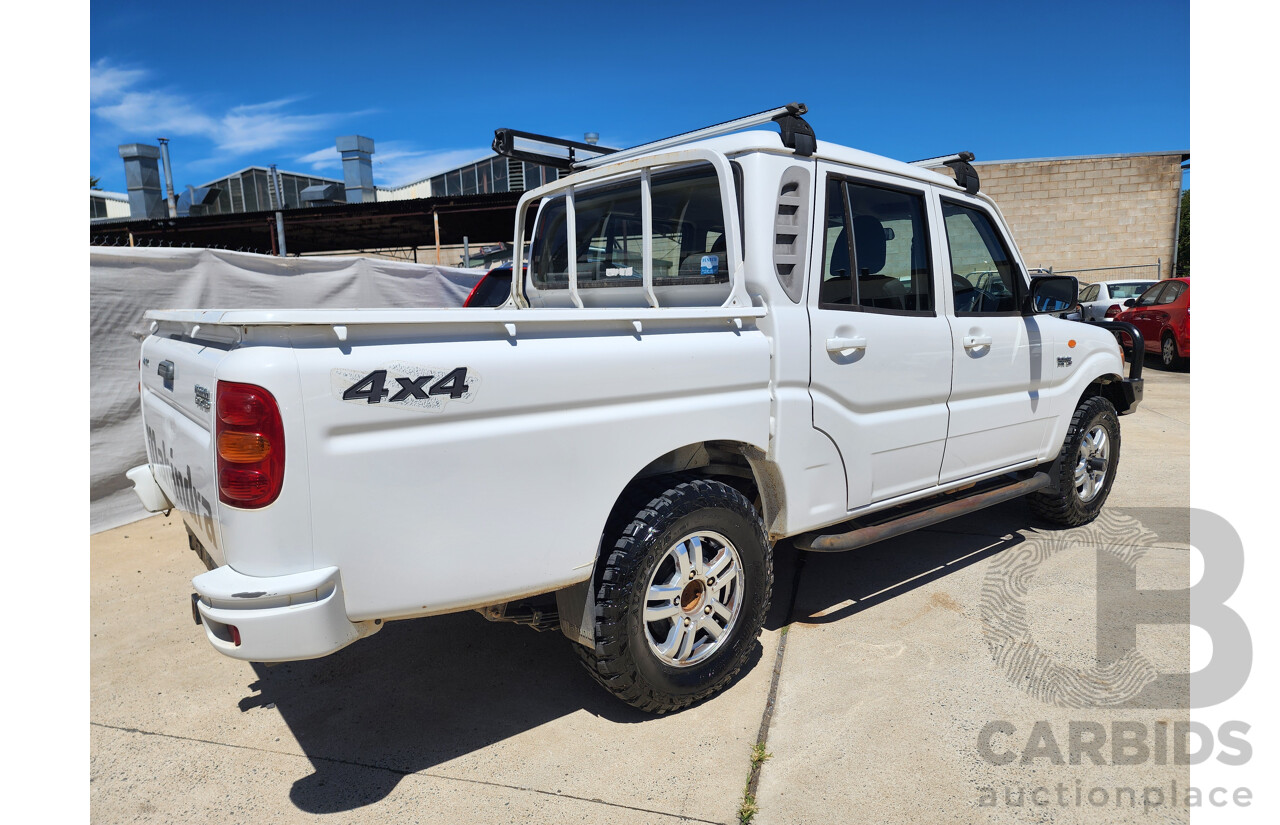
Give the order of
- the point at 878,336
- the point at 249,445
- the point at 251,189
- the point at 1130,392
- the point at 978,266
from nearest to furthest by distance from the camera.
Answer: the point at 249,445, the point at 878,336, the point at 978,266, the point at 1130,392, the point at 251,189

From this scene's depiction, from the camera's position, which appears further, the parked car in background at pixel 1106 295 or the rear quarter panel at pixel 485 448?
the parked car in background at pixel 1106 295

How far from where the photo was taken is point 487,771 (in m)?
2.76

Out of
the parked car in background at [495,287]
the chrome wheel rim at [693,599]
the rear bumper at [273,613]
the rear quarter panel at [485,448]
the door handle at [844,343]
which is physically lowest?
the chrome wheel rim at [693,599]

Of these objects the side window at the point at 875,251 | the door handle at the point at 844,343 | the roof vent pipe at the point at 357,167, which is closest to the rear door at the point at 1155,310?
the side window at the point at 875,251

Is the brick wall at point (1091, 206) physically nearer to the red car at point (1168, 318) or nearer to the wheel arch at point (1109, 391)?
the red car at point (1168, 318)

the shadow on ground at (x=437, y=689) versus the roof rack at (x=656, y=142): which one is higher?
the roof rack at (x=656, y=142)

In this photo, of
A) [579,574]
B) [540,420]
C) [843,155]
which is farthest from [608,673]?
[843,155]

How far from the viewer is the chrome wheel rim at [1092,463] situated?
5.09 m

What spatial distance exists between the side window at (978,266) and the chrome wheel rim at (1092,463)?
133 centimetres

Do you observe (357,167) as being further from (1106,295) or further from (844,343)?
(844,343)

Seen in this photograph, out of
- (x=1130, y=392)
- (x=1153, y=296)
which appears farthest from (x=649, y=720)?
(x=1153, y=296)

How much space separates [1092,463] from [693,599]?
3531 mm

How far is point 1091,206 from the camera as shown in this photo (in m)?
24.7

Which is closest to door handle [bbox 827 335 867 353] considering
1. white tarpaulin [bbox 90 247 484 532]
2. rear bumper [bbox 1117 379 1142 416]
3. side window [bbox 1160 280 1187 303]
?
rear bumper [bbox 1117 379 1142 416]
